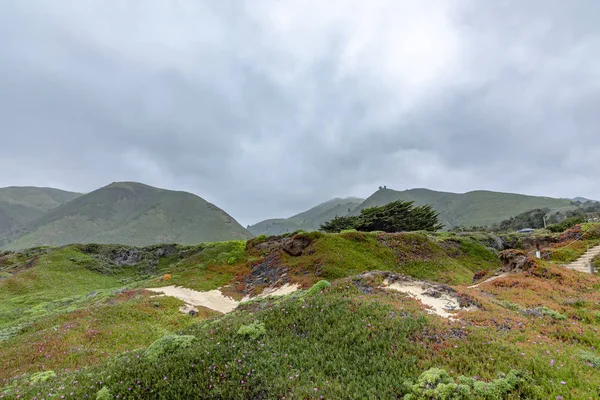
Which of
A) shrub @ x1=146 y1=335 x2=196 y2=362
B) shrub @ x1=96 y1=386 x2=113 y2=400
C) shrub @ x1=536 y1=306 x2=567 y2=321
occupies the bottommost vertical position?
shrub @ x1=96 y1=386 x2=113 y2=400

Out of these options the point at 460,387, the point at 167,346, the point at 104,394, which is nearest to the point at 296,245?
the point at 167,346

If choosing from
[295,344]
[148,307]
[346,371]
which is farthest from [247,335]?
[148,307]

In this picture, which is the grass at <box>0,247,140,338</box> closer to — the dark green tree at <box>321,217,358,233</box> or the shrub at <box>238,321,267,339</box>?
the shrub at <box>238,321,267,339</box>

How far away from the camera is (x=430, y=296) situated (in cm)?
1387

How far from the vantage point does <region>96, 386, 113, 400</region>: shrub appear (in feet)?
22.4

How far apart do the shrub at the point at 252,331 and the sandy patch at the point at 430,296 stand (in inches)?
257

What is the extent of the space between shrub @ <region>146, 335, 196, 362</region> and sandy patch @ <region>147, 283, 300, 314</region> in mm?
15376

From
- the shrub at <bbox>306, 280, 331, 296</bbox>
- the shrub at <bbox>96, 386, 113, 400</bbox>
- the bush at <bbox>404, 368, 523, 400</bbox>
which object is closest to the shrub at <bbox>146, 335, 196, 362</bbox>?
the shrub at <bbox>96, 386, 113, 400</bbox>

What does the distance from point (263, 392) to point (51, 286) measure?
1868 inches

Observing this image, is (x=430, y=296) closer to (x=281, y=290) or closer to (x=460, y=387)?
(x=460, y=387)

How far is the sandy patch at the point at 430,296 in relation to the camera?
1207 cm

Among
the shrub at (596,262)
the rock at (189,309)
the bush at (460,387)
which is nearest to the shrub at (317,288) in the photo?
the bush at (460,387)

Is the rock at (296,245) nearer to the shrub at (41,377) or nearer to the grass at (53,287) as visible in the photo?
the grass at (53,287)

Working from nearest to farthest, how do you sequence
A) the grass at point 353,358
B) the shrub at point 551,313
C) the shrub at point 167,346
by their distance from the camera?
the grass at point 353,358 < the shrub at point 167,346 < the shrub at point 551,313
